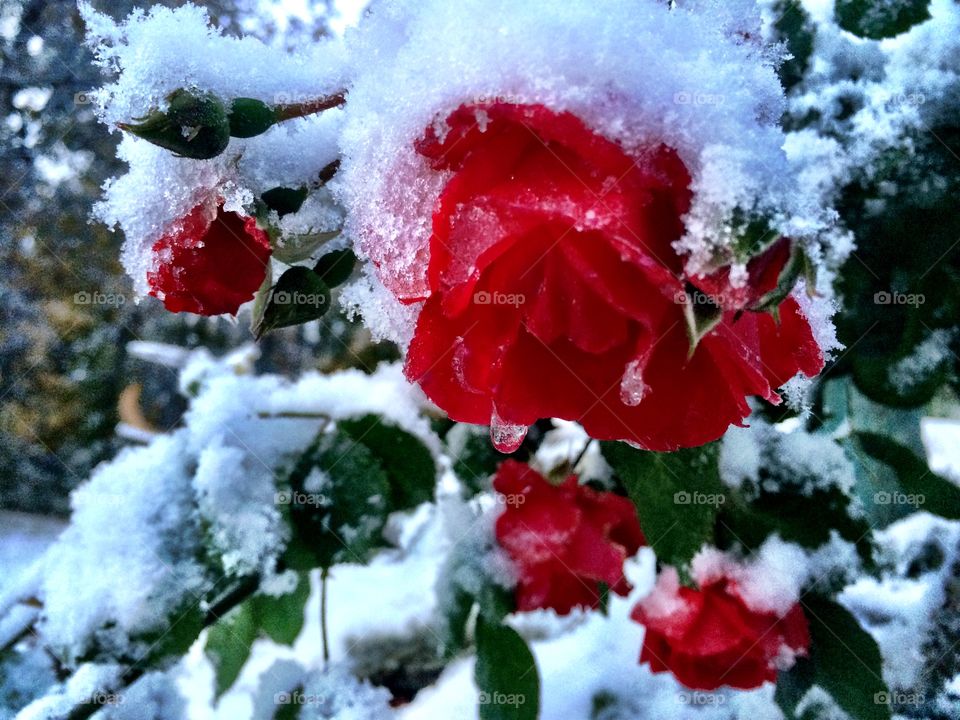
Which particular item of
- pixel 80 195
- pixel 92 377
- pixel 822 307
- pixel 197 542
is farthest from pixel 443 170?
pixel 92 377

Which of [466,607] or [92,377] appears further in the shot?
[92,377]

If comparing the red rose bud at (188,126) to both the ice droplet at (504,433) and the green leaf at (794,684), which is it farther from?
the green leaf at (794,684)

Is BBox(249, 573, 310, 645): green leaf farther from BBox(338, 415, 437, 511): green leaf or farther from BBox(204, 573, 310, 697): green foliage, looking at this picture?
BBox(338, 415, 437, 511): green leaf

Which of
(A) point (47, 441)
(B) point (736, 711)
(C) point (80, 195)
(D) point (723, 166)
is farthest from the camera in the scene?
(A) point (47, 441)

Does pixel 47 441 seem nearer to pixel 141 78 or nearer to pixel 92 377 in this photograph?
pixel 92 377

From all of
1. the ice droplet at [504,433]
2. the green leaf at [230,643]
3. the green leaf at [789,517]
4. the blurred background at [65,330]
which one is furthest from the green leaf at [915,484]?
the blurred background at [65,330]
